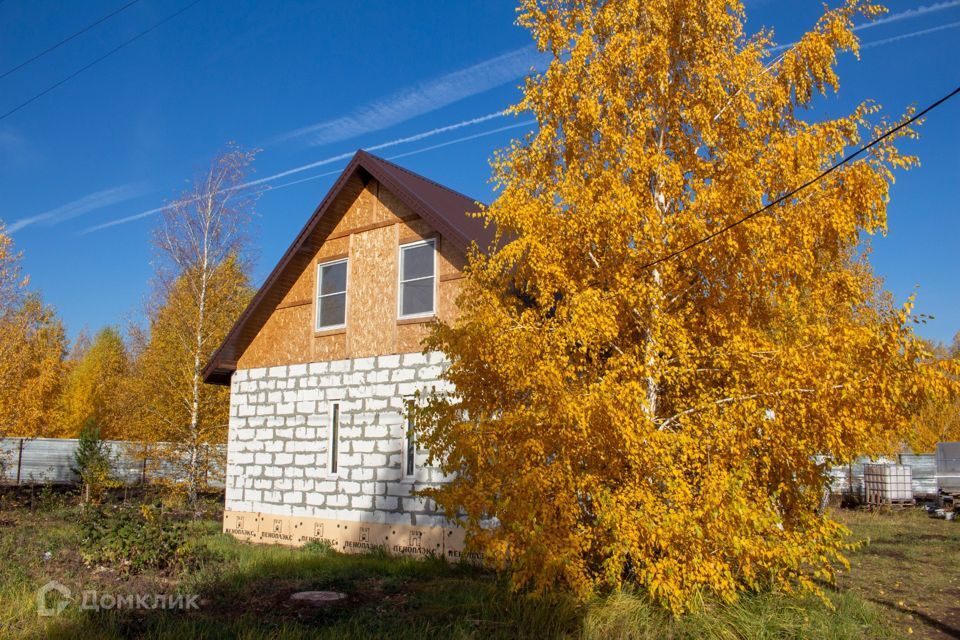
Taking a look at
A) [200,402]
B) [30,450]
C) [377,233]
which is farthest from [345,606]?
[30,450]

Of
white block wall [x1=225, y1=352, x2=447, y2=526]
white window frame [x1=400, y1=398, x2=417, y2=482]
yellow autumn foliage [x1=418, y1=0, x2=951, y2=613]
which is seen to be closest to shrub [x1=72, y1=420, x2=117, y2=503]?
white block wall [x1=225, y1=352, x2=447, y2=526]

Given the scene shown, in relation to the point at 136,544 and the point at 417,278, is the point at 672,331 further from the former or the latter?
the point at 136,544

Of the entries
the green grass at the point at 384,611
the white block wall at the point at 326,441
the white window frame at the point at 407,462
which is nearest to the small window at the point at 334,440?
the white block wall at the point at 326,441

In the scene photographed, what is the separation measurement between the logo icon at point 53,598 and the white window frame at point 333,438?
5.98 meters

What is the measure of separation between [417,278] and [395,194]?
1.65 metres

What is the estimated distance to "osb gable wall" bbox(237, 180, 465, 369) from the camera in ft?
43.6

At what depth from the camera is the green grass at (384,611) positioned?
717 cm

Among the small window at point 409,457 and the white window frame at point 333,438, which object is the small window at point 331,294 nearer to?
the white window frame at point 333,438

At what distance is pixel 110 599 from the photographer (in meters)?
8.15

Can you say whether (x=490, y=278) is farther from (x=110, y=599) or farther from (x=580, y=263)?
(x=110, y=599)

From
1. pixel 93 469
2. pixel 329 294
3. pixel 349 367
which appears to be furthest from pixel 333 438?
pixel 93 469

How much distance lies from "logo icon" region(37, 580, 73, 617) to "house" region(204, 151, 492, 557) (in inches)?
211

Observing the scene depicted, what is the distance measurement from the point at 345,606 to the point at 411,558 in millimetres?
3532

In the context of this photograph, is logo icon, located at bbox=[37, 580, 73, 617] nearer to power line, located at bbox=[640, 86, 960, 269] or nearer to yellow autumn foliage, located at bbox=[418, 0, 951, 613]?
yellow autumn foliage, located at bbox=[418, 0, 951, 613]
